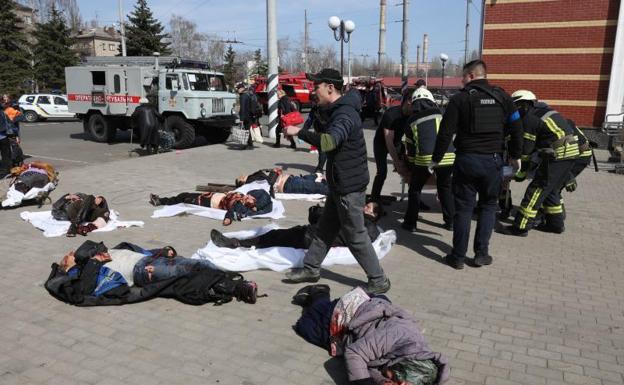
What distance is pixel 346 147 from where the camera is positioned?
13.5 feet

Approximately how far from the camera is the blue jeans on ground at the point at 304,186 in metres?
8.29

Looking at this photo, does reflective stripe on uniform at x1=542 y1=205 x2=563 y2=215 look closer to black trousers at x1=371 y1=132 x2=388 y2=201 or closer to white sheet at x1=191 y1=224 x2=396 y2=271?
black trousers at x1=371 y1=132 x2=388 y2=201

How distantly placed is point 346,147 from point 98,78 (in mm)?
14965

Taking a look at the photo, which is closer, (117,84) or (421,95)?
(421,95)

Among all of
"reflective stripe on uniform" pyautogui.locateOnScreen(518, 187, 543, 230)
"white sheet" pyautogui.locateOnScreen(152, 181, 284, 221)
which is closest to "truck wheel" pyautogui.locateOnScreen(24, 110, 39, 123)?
"white sheet" pyautogui.locateOnScreen(152, 181, 284, 221)

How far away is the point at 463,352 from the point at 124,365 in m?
2.30

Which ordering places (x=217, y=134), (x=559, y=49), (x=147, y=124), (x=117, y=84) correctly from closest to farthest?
(x=147, y=124) < (x=559, y=49) < (x=117, y=84) < (x=217, y=134)

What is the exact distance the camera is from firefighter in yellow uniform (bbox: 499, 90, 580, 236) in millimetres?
6188

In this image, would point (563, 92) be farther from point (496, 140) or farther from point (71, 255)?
point (71, 255)

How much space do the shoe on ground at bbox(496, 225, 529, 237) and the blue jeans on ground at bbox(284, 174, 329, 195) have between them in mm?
2855

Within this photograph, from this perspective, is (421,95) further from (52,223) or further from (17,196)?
(17,196)

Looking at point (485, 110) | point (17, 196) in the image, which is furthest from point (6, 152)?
point (485, 110)

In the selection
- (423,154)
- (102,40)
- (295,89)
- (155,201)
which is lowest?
(155,201)

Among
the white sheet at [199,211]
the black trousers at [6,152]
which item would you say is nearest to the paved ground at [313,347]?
the white sheet at [199,211]
